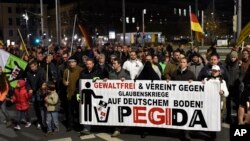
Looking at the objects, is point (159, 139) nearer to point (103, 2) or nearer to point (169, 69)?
point (169, 69)

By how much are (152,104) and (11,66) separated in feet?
15.5

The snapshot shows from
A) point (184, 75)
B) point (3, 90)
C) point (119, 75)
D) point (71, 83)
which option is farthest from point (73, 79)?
point (184, 75)

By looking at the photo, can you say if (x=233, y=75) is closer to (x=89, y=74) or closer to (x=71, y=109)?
(x=89, y=74)

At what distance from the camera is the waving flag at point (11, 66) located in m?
11.6

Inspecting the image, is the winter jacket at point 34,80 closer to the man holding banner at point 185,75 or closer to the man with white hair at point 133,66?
the man with white hair at point 133,66

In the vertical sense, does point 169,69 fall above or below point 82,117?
above

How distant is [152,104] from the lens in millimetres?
8961

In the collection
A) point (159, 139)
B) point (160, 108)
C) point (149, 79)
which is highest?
point (149, 79)

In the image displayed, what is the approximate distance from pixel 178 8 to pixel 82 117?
10772cm

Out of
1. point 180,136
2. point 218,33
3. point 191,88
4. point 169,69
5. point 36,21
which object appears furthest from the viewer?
point 36,21

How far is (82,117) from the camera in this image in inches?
373

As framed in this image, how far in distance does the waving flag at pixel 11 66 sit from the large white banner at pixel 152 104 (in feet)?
9.98

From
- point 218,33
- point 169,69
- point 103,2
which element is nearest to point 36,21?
point 103,2

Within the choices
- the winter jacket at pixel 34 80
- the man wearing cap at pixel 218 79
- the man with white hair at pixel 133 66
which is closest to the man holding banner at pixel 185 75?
the man wearing cap at pixel 218 79
